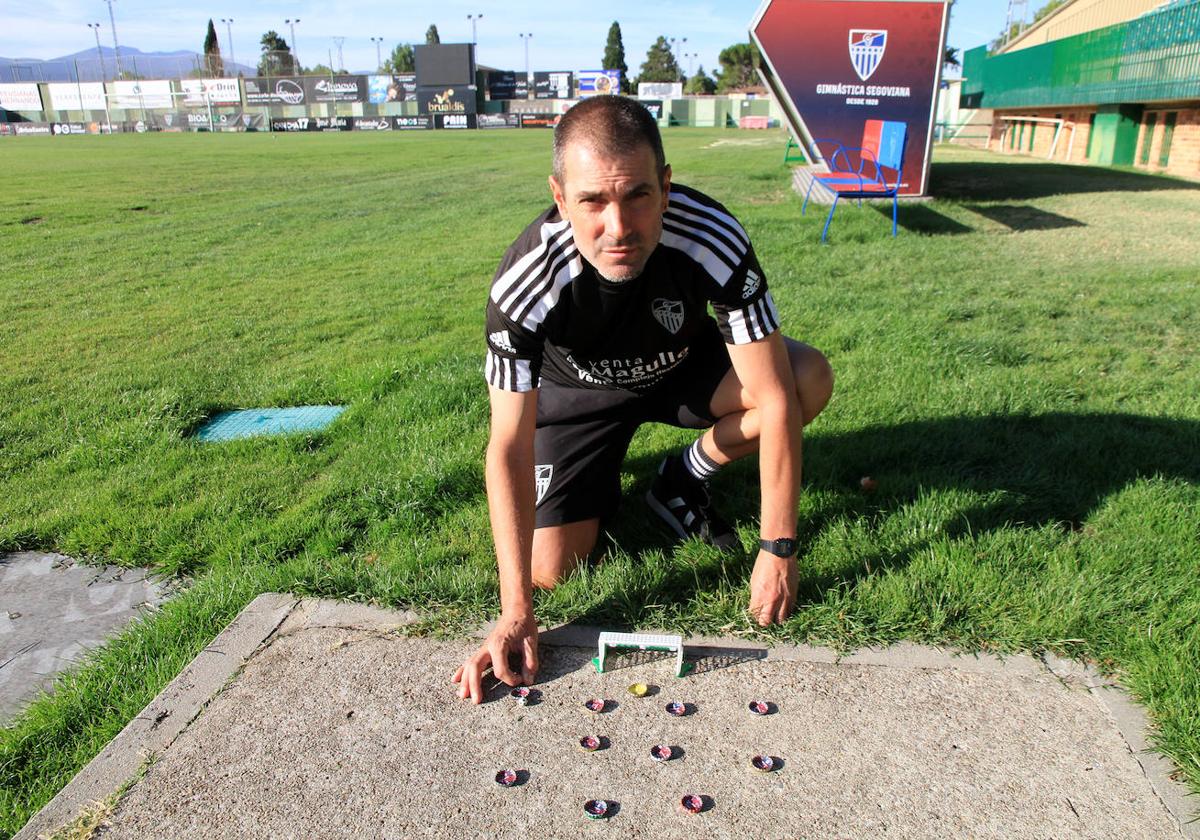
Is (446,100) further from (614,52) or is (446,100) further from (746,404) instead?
(746,404)

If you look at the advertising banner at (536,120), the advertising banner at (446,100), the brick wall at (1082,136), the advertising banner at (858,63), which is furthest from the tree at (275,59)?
the advertising banner at (858,63)

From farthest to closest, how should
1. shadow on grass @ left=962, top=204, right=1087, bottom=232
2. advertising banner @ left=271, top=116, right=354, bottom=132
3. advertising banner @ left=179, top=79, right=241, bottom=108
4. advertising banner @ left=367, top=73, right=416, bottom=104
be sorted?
advertising banner @ left=367, top=73, right=416, bottom=104, advertising banner @ left=179, top=79, right=241, bottom=108, advertising banner @ left=271, top=116, right=354, bottom=132, shadow on grass @ left=962, top=204, right=1087, bottom=232

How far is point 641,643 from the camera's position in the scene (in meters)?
2.41

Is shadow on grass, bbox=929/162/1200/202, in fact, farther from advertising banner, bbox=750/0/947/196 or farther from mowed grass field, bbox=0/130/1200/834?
mowed grass field, bbox=0/130/1200/834

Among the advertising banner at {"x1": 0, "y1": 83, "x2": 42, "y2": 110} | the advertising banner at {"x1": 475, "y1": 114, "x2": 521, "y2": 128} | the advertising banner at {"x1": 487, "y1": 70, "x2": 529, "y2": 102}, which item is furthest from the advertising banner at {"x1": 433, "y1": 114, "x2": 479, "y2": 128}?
the advertising banner at {"x1": 0, "y1": 83, "x2": 42, "y2": 110}

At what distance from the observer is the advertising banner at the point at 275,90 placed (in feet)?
245

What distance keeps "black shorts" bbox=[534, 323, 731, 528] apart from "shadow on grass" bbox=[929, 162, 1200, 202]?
38.8ft

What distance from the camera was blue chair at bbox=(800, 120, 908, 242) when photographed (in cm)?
976

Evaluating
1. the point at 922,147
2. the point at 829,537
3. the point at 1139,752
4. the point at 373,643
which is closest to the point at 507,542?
the point at 373,643

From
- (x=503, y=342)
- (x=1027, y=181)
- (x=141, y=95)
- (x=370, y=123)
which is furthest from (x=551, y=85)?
(x=503, y=342)

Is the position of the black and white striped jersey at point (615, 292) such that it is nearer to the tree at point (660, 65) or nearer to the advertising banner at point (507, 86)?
the advertising banner at point (507, 86)

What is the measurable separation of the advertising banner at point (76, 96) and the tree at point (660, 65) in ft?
226

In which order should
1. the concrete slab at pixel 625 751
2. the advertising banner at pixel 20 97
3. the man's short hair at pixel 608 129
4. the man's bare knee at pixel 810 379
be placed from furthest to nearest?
the advertising banner at pixel 20 97
the man's bare knee at pixel 810 379
the man's short hair at pixel 608 129
the concrete slab at pixel 625 751

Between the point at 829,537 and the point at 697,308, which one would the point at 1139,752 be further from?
the point at 697,308
